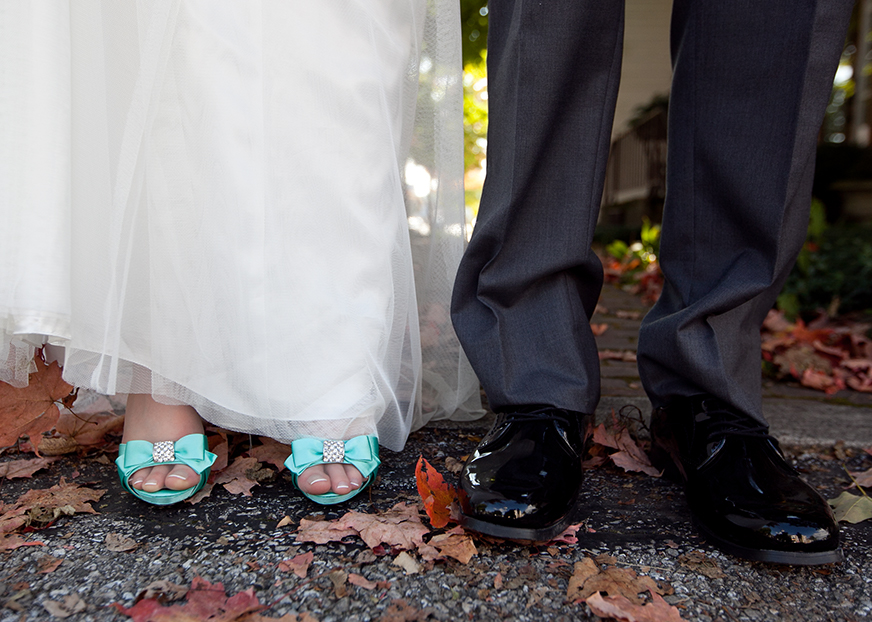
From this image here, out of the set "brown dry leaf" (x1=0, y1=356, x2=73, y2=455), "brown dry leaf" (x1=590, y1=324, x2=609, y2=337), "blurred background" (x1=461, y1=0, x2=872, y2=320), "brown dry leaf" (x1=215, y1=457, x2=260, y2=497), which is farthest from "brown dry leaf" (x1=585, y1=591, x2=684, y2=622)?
"brown dry leaf" (x1=590, y1=324, x2=609, y2=337)

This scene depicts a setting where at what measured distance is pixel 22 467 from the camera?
3.81 feet

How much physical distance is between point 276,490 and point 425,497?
31cm

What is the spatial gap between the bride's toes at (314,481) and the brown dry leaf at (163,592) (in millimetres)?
258

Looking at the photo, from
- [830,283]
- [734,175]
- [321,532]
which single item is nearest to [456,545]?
[321,532]

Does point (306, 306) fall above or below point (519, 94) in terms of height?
below

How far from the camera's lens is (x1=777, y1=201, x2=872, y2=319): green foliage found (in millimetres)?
2988

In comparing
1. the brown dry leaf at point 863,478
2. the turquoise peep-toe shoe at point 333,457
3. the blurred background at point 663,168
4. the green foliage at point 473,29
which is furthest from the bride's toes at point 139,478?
the green foliage at point 473,29

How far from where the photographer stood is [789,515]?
89 cm

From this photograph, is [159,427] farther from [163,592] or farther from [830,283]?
[830,283]

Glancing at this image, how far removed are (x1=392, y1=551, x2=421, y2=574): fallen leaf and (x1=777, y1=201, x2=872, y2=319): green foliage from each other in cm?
281

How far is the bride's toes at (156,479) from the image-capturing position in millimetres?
995

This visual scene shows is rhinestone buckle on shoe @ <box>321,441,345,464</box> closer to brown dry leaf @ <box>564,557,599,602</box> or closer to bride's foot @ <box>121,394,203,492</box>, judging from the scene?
bride's foot @ <box>121,394,203,492</box>

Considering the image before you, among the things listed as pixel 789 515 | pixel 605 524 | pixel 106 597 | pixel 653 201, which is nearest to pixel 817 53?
pixel 789 515

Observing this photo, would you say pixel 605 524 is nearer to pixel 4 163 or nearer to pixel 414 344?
pixel 414 344
